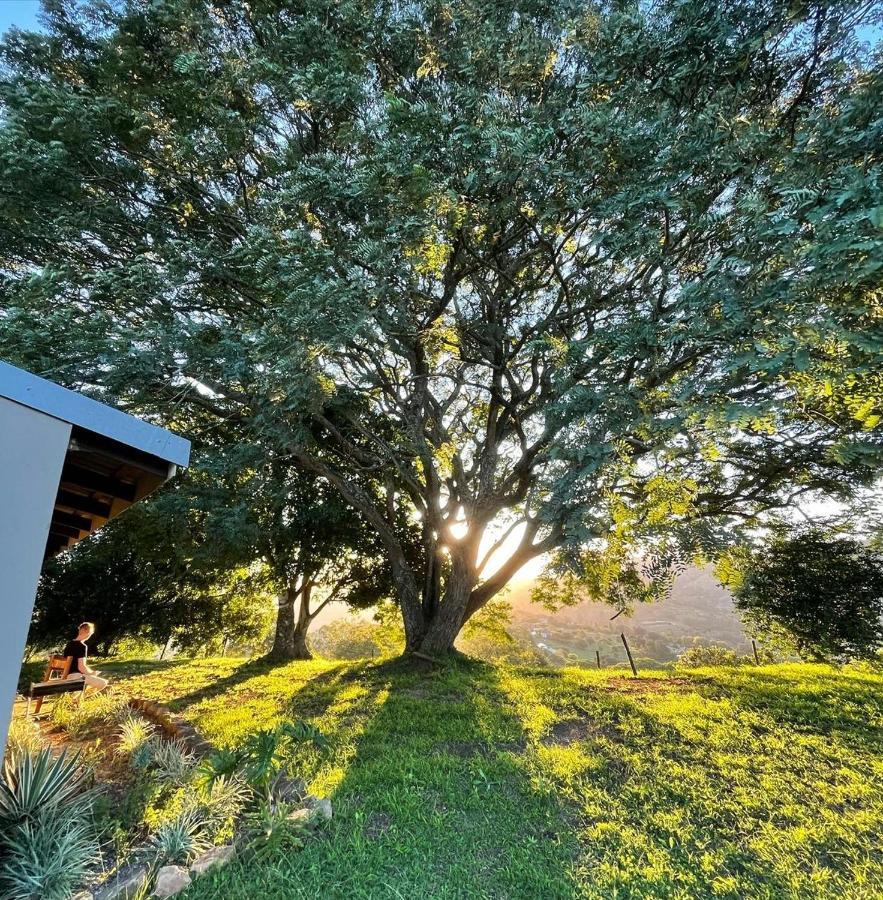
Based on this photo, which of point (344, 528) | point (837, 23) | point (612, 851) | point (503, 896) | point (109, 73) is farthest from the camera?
point (344, 528)

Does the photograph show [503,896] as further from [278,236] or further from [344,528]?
[344,528]

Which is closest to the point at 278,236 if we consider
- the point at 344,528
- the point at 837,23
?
the point at 837,23

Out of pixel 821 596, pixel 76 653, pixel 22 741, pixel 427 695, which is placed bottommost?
pixel 427 695

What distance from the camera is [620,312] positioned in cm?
639

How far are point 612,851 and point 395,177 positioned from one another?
6.08 m

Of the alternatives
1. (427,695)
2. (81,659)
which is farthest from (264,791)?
(81,659)

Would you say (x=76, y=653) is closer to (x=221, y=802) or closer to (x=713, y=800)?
(x=221, y=802)

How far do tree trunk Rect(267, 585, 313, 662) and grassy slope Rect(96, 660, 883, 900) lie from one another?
4530 mm

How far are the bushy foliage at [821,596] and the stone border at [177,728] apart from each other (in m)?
8.83

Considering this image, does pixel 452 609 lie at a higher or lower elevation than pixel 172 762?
higher

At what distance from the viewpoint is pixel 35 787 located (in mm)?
3021

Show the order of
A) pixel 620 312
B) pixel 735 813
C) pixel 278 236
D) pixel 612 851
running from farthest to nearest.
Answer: pixel 620 312, pixel 278 236, pixel 735 813, pixel 612 851

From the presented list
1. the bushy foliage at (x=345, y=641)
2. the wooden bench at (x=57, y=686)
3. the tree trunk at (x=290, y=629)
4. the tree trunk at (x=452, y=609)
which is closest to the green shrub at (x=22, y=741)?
the wooden bench at (x=57, y=686)

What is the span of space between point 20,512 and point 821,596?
1198 cm
